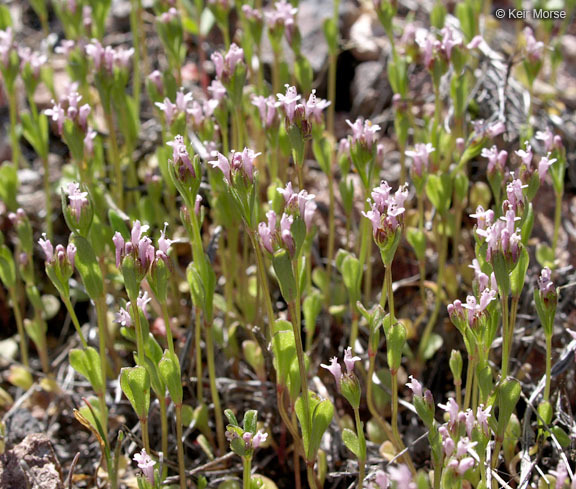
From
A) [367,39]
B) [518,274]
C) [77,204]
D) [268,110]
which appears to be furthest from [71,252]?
[367,39]

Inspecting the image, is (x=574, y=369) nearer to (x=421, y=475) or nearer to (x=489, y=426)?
(x=489, y=426)

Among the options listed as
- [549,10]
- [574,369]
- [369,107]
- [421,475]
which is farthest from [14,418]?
[549,10]

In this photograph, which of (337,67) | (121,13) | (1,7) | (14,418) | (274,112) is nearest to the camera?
(274,112)

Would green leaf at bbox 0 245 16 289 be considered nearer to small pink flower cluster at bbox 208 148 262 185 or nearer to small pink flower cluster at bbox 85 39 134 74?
small pink flower cluster at bbox 85 39 134 74

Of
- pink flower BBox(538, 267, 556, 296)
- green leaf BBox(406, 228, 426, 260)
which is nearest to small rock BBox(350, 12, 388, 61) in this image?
green leaf BBox(406, 228, 426, 260)

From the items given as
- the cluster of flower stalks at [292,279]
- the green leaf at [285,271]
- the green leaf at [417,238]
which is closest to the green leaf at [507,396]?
the cluster of flower stalks at [292,279]

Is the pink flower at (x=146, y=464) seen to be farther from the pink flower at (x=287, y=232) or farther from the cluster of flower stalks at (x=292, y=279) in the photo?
the pink flower at (x=287, y=232)
